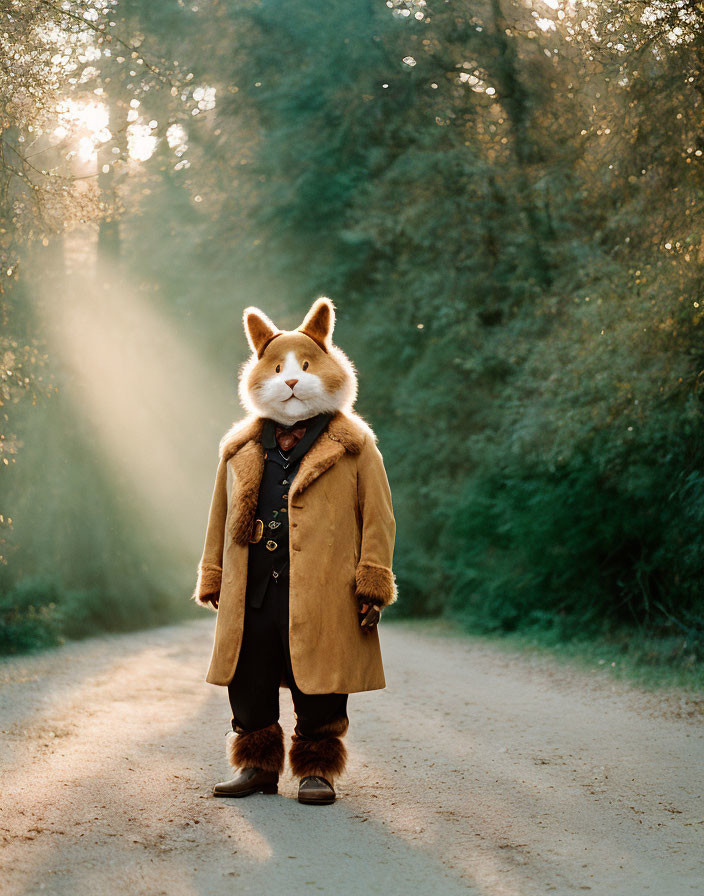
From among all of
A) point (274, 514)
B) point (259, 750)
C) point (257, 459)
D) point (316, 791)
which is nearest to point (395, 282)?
point (257, 459)

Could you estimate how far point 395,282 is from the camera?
15.4 m

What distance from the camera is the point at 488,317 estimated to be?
13938 millimetres

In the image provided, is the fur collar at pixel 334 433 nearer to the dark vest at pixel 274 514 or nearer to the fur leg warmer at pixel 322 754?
the dark vest at pixel 274 514

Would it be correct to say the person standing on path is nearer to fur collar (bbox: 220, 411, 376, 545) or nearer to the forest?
fur collar (bbox: 220, 411, 376, 545)

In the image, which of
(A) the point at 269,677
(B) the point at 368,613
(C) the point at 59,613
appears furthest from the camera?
(C) the point at 59,613

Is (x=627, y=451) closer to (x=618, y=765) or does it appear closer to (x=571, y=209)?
(x=571, y=209)

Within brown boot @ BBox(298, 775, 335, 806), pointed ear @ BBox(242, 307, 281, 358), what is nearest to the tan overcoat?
brown boot @ BBox(298, 775, 335, 806)

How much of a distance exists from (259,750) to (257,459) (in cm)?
136

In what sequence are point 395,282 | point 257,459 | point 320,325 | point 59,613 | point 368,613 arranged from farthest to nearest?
1. point 395,282
2. point 59,613
3. point 320,325
4. point 257,459
5. point 368,613

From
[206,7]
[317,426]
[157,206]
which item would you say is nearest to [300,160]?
[206,7]

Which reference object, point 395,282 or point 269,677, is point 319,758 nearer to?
point 269,677

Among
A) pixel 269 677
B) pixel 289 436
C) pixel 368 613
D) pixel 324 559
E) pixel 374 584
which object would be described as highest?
pixel 289 436

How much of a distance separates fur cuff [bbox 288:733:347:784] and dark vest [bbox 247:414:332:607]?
0.70 meters

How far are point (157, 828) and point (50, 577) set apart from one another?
868 centimetres
